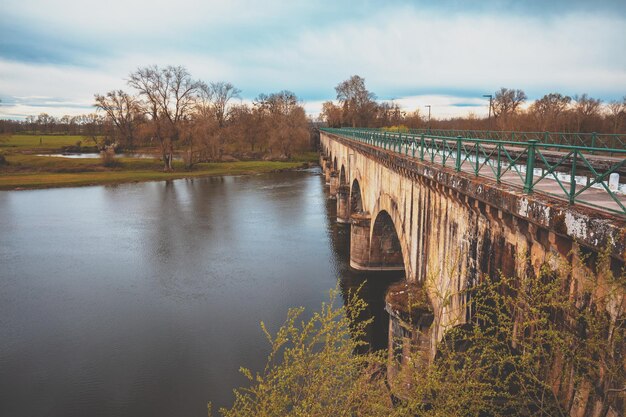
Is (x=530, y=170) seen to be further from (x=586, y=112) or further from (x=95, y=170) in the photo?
(x=95, y=170)

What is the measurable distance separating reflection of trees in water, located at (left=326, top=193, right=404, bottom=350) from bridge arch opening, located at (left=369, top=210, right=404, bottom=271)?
444 mm

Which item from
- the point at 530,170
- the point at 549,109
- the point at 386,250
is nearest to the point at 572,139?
the point at 386,250

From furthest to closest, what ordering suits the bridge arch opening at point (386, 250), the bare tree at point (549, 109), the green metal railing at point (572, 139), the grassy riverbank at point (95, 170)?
the grassy riverbank at point (95, 170), the bare tree at point (549, 109), the bridge arch opening at point (386, 250), the green metal railing at point (572, 139)

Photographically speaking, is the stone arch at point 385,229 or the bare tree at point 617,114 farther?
the bare tree at point 617,114

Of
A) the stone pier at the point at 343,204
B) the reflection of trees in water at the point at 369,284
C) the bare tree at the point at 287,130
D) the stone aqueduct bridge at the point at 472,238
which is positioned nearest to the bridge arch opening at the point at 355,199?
the stone pier at the point at 343,204

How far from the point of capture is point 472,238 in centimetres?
789

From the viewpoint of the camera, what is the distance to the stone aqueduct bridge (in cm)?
464

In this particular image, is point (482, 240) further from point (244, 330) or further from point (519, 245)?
point (244, 330)

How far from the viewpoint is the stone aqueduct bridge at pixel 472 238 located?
183 inches

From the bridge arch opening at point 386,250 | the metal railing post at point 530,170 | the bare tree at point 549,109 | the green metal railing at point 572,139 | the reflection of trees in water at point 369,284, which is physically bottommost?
the reflection of trees in water at point 369,284

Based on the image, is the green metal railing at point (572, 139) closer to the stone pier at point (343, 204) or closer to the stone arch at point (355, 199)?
the stone arch at point (355, 199)

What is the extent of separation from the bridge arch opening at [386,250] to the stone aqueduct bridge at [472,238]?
4345mm

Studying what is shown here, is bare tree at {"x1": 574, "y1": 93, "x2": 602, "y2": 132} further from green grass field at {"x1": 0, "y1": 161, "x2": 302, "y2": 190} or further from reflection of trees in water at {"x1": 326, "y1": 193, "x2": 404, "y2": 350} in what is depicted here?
green grass field at {"x1": 0, "y1": 161, "x2": 302, "y2": 190}

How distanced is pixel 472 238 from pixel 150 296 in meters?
15.6
